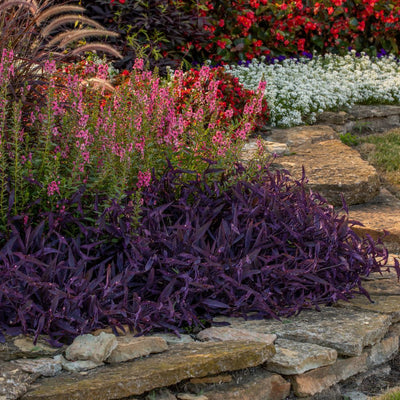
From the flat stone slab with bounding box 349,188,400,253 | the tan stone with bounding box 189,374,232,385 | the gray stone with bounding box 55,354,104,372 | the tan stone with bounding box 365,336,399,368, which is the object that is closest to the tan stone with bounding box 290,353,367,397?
the tan stone with bounding box 365,336,399,368

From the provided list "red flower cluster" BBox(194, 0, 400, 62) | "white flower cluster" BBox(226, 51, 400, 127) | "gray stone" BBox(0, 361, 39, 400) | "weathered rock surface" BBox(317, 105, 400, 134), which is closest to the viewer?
"gray stone" BBox(0, 361, 39, 400)

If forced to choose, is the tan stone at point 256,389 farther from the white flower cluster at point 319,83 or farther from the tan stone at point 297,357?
the white flower cluster at point 319,83

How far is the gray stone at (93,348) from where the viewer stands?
261 cm

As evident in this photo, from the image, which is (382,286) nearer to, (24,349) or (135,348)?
(135,348)

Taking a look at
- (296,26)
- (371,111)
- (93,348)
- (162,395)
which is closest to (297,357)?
(162,395)

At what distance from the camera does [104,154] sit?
11.5 ft

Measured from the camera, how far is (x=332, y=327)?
320 cm

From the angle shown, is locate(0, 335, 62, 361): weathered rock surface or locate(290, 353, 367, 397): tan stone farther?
locate(290, 353, 367, 397): tan stone

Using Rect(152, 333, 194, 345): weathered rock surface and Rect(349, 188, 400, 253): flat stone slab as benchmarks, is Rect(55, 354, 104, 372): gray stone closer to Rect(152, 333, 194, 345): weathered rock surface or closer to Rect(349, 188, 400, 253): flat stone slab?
Rect(152, 333, 194, 345): weathered rock surface

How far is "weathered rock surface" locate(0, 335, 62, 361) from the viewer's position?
2623mm

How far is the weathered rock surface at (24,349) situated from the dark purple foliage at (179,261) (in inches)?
1.8

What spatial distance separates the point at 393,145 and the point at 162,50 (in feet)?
9.68

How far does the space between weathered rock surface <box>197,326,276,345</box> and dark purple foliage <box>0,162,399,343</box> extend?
4.2 inches

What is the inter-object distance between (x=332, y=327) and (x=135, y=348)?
1032 millimetres
